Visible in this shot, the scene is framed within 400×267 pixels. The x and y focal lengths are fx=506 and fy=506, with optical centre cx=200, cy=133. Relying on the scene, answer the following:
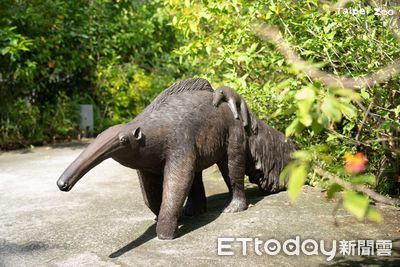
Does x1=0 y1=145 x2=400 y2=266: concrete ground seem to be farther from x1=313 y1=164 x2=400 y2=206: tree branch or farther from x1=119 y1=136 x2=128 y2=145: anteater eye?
x1=313 y1=164 x2=400 y2=206: tree branch

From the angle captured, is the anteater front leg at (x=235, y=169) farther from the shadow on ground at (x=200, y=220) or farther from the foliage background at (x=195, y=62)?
the foliage background at (x=195, y=62)

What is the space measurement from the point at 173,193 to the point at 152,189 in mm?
394

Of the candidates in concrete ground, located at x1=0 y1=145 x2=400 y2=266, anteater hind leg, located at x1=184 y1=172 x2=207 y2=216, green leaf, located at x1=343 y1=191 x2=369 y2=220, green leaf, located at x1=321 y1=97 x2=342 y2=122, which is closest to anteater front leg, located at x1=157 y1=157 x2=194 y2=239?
concrete ground, located at x1=0 y1=145 x2=400 y2=266

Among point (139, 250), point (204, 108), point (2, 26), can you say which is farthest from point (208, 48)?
point (2, 26)

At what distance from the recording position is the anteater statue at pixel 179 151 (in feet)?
12.6

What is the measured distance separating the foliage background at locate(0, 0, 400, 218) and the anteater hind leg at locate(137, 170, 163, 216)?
113cm

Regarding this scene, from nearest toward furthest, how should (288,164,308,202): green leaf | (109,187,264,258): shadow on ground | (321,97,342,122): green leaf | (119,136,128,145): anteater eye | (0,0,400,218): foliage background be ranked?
(288,164,308,202): green leaf → (321,97,342,122): green leaf → (119,136,128,145): anteater eye → (109,187,264,258): shadow on ground → (0,0,400,218): foliage background

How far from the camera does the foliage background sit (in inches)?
169

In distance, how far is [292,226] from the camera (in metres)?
4.25

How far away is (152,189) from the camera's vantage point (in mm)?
4383

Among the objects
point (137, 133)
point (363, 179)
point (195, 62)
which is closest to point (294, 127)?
point (363, 179)

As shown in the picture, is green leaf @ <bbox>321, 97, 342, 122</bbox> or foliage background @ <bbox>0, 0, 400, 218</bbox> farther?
foliage background @ <bbox>0, 0, 400, 218</bbox>

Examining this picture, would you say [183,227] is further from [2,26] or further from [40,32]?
[40,32]

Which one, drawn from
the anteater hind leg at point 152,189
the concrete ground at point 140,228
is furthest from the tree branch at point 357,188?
the anteater hind leg at point 152,189
